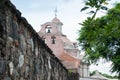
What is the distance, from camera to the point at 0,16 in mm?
5613

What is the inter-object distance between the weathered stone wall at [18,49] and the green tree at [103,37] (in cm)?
89

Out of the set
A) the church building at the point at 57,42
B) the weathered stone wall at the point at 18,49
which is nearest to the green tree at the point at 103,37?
the weathered stone wall at the point at 18,49

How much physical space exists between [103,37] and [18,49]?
2.41m

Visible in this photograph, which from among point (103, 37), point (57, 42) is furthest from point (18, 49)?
point (57, 42)

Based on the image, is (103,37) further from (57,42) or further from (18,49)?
(57,42)

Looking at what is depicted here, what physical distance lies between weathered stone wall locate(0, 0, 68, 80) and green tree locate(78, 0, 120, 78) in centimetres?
89

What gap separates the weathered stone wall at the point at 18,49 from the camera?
5.79 m

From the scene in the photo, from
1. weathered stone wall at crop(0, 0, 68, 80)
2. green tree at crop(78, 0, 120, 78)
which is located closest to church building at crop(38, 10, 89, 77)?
green tree at crop(78, 0, 120, 78)

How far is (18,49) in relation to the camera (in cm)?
645

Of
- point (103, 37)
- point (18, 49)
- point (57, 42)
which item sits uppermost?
point (57, 42)

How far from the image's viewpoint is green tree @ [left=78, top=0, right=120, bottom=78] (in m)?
6.72

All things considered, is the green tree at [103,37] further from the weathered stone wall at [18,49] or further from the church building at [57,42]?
the church building at [57,42]

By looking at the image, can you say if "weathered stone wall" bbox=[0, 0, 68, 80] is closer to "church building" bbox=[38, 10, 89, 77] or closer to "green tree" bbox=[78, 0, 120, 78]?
"green tree" bbox=[78, 0, 120, 78]

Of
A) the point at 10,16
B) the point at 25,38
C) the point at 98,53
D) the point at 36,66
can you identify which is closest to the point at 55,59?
the point at 36,66
